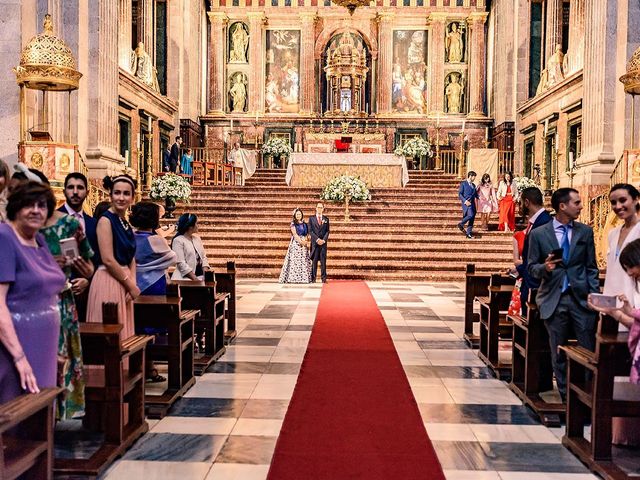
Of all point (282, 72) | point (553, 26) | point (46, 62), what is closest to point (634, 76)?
point (46, 62)

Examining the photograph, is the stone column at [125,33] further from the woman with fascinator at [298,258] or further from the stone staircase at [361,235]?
the woman with fascinator at [298,258]

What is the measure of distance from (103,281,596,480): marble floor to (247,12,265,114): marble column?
20740 mm

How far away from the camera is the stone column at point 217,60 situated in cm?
2855

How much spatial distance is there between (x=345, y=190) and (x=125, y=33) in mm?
8895

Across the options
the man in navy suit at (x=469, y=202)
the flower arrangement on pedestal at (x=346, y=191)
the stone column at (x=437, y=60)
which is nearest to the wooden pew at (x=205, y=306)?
the man in navy suit at (x=469, y=202)

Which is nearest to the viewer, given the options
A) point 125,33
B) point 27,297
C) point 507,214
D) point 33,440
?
point 33,440

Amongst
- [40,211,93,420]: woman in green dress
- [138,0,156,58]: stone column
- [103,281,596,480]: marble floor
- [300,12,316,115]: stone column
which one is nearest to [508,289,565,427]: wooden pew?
[103,281,596,480]: marble floor

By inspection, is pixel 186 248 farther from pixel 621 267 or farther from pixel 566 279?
pixel 621 267

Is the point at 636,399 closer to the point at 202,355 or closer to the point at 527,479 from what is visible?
the point at 527,479

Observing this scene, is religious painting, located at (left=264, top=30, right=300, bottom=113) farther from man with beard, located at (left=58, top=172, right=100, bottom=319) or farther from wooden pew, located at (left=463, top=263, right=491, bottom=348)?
man with beard, located at (left=58, top=172, right=100, bottom=319)

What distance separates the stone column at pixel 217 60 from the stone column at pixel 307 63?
3.25 metres

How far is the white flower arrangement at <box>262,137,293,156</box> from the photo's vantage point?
85.3 ft

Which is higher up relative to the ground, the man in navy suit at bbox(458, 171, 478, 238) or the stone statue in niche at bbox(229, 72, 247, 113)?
the stone statue in niche at bbox(229, 72, 247, 113)

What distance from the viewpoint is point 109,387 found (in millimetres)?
4141
